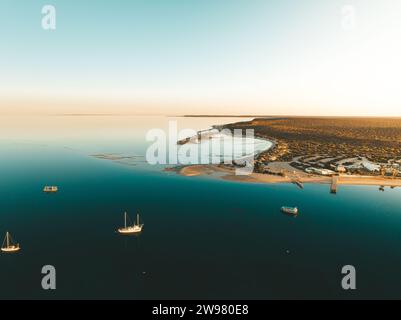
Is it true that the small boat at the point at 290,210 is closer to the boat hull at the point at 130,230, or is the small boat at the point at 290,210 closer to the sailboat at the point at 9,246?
the boat hull at the point at 130,230

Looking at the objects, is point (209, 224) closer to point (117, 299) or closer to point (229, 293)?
point (229, 293)

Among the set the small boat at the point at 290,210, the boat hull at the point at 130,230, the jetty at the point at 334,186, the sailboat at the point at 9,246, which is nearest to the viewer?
the sailboat at the point at 9,246

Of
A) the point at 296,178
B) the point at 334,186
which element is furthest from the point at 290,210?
the point at 296,178

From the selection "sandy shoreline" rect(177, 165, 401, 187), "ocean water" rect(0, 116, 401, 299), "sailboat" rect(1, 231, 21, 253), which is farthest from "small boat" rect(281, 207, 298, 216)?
"sailboat" rect(1, 231, 21, 253)

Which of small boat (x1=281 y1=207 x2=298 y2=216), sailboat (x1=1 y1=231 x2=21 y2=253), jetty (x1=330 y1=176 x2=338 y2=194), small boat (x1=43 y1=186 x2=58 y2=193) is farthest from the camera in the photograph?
jetty (x1=330 y1=176 x2=338 y2=194)

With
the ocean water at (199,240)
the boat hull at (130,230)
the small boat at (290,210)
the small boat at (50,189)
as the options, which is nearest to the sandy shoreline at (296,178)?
the ocean water at (199,240)

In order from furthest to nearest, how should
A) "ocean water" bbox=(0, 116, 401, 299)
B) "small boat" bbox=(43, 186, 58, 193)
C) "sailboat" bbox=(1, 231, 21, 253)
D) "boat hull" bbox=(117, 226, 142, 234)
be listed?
"small boat" bbox=(43, 186, 58, 193) < "boat hull" bbox=(117, 226, 142, 234) < "sailboat" bbox=(1, 231, 21, 253) < "ocean water" bbox=(0, 116, 401, 299)

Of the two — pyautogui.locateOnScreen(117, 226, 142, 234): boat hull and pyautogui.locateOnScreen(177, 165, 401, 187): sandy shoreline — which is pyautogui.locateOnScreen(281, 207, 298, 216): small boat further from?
pyautogui.locateOnScreen(117, 226, 142, 234): boat hull

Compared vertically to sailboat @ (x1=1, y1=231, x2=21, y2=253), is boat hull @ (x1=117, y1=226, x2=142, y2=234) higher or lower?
higher
